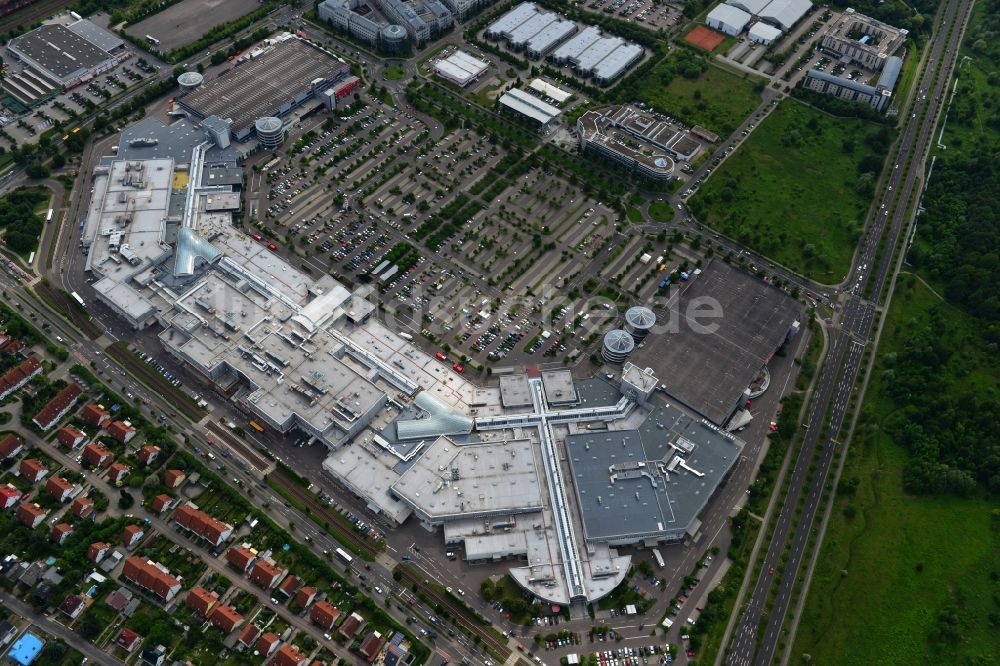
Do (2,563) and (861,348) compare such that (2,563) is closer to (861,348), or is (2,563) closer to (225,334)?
(225,334)

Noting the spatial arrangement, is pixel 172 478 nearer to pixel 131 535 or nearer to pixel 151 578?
pixel 131 535

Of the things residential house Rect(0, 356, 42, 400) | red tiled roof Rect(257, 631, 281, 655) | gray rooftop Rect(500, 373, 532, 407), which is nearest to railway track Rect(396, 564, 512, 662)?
red tiled roof Rect(257, 631, 281, 655)

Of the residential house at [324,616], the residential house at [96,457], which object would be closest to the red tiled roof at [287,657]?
the residential house at [324,616]

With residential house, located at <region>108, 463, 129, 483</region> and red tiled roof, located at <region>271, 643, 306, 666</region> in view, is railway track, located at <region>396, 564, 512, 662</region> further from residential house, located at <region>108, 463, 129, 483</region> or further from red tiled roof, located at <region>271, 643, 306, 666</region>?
residential house, located at <region>108, 463, 129, 483</region>

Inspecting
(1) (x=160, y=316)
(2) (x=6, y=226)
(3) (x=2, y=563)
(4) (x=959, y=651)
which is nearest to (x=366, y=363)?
(1) (x=160, y=316)

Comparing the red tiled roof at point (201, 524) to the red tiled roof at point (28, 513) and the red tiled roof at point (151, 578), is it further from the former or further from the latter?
the red tiled roof at point (28, 513)

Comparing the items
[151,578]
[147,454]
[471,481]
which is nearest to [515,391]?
[471,481]
